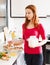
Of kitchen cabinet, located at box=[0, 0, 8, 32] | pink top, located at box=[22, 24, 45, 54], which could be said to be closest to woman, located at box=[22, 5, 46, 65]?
pink top, located at box=[22, 24, 45, 54]

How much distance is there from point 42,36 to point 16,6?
140 centimetres

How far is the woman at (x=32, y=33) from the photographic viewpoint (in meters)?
2.46

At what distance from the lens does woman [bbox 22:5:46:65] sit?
2461mm

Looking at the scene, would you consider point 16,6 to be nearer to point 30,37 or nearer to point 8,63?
point 30,37

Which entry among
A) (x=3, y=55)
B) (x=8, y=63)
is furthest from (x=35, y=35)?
(x=8, y=63)

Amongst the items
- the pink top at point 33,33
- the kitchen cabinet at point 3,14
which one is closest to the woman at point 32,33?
the pink top at point 33,33

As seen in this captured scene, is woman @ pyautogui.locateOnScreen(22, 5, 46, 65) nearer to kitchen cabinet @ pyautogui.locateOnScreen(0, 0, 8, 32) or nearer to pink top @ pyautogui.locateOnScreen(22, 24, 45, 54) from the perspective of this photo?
pink top @ pyautogui.locateOnScreen(22, 24, 45, 54)

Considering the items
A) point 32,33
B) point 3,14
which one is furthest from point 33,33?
point 3,14

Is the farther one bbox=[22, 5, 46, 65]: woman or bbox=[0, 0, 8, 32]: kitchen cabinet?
bbox=[0, 0, 8, 32]: kitchen cabinet

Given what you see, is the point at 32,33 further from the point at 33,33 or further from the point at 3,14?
the point at 3,14

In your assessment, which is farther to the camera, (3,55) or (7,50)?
(7,50)

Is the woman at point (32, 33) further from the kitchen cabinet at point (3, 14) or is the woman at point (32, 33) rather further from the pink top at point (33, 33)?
the kitchen cabinet at point (3, 14)

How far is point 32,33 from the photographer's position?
246 cm

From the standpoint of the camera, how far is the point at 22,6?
3711mm
